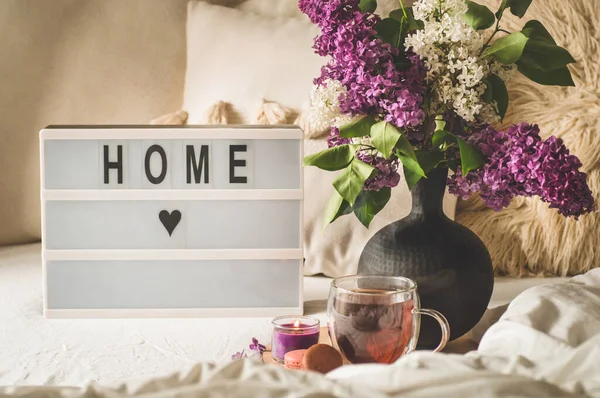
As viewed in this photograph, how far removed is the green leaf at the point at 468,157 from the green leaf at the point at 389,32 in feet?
0.51

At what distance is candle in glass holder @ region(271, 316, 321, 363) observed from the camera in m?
0.95

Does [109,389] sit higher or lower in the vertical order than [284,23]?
lower

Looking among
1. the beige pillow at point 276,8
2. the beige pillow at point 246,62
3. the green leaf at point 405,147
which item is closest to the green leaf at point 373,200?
the green leaf at point 405,147

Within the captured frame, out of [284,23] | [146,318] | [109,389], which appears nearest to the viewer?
[109,389]

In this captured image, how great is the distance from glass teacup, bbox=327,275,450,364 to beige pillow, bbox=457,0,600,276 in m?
0.66

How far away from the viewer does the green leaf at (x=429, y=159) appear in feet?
3.12

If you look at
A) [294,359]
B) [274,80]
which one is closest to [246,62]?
[274,80]

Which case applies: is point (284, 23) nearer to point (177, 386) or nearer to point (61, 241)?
point (61, 241)

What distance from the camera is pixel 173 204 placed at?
4.33ft

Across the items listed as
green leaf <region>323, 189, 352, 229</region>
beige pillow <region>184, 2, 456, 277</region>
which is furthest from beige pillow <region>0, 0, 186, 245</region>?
green leaf <region>323, 189, 352, 229</region>

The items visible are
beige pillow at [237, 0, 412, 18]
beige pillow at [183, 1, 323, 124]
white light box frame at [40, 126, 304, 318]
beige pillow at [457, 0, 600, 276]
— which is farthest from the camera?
beige pillow at [237, 0, 412, 18]

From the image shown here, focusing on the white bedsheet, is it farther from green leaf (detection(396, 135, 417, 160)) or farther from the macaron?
green leaf (detection(396, 135, 417, 160))

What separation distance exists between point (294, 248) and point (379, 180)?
380mm

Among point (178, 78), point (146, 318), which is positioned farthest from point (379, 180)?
point (178, 78)
